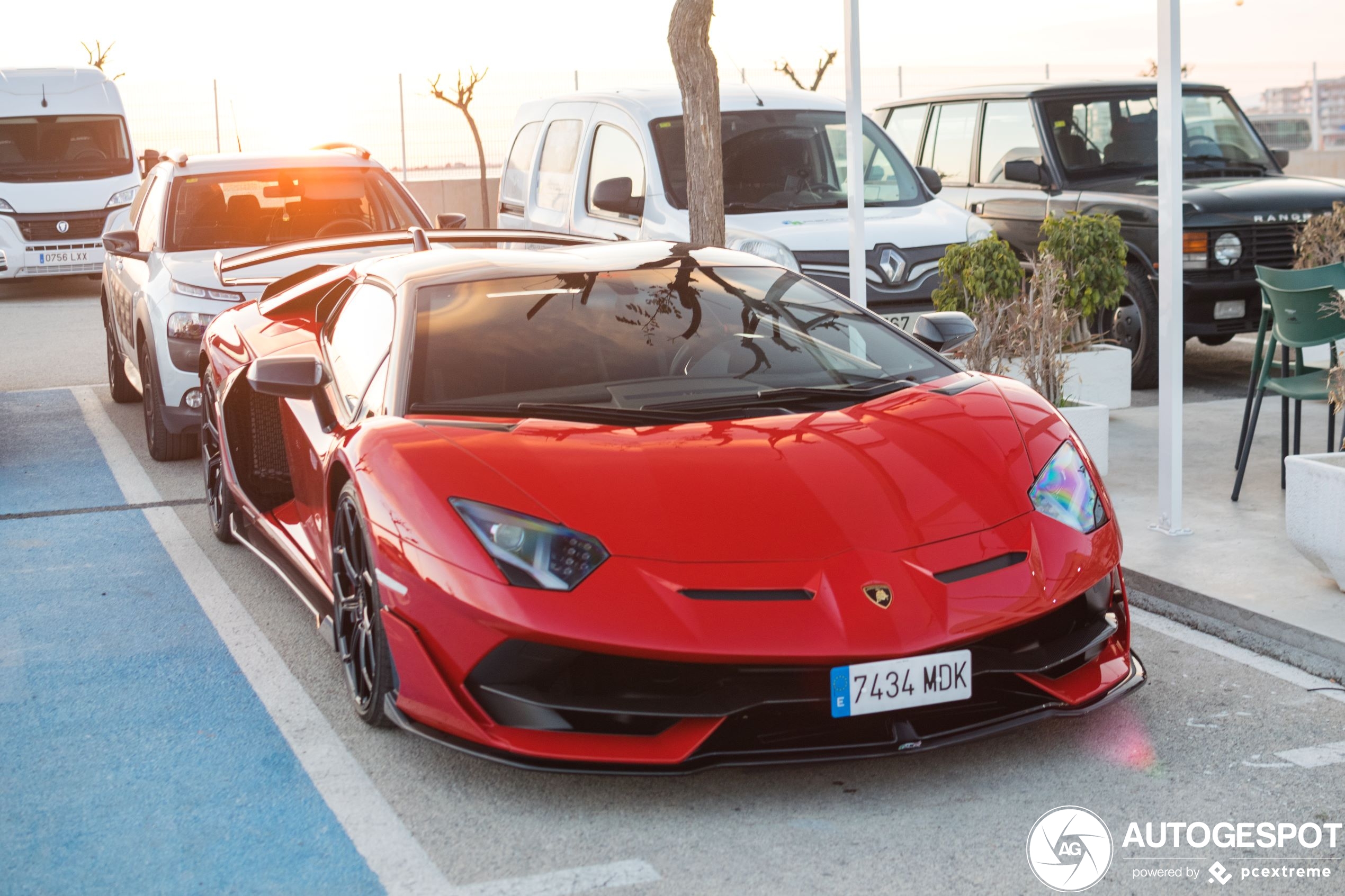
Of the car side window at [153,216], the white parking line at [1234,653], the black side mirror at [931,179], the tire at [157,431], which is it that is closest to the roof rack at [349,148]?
the car side window at [153,216]

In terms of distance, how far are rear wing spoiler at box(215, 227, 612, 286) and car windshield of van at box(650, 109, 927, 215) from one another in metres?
2.01

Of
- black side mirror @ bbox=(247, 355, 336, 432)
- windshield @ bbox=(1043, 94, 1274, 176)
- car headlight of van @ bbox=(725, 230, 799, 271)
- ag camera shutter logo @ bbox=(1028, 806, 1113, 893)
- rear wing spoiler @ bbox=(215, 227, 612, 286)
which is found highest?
windshield @ bbox=(1043, 94, 1274, 176)

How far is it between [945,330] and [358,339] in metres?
1.93

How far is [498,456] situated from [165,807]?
118 cm

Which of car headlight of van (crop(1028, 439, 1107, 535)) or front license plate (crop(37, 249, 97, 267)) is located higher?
front license plate (crop(37, 249, 97, 267))

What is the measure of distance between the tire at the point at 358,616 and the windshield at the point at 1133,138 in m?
7.52

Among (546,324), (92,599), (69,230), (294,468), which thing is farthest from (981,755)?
(69,230)

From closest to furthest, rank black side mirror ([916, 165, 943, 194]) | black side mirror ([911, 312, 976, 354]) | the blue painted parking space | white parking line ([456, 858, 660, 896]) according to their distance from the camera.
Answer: white parking line ([456, 858, 660, 896]) < the blue painted parking space < black side mirror ([911, 312, 976, 354]) < black side mirror ([916, 165, 943, 194])

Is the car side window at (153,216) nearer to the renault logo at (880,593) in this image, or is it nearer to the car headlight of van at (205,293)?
the car headlight of van at (205,293)

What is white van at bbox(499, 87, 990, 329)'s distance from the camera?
8953 millimetres

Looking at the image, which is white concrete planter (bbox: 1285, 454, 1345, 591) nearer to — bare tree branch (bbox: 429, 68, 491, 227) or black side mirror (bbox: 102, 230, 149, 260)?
black side mirror (bbox: 102, 230, 149, 260)

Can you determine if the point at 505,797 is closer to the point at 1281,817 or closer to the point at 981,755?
the point at 981,755

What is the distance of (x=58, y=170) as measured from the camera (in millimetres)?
17781

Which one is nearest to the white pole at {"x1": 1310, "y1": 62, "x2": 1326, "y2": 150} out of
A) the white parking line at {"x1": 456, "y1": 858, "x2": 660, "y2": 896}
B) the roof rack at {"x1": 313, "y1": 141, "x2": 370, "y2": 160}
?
the roof rack at {"x1": 313, "y1": 141, "x2": 370, "y2": 160}
